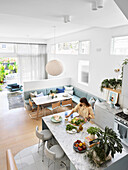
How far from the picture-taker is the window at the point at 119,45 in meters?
4.23

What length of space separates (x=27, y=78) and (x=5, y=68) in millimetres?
1809

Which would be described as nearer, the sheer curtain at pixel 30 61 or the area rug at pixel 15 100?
the area rug at pixel 15 100

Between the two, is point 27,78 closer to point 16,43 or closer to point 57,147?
point 16,43

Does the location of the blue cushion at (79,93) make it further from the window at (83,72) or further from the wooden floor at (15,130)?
the wooden floor at (15,130)

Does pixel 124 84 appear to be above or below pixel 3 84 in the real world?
above

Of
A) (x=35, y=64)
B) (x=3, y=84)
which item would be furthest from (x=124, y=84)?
(x=3, y=84)

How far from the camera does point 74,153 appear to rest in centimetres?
238

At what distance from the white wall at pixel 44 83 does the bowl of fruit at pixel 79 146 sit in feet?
13.7

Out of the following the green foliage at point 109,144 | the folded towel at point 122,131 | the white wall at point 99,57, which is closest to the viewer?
the green foliage at point 109,144

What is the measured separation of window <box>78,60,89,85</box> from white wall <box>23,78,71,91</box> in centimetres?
81

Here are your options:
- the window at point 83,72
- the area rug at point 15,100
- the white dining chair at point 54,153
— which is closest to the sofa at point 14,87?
the area rug at point 15,100

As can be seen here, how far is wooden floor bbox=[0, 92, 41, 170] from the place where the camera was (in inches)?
145

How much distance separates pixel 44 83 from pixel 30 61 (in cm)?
350

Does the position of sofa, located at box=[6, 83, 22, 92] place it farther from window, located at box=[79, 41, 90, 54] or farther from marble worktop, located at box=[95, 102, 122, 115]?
marble worktop, located at box=[95, 102, 122, 115]
